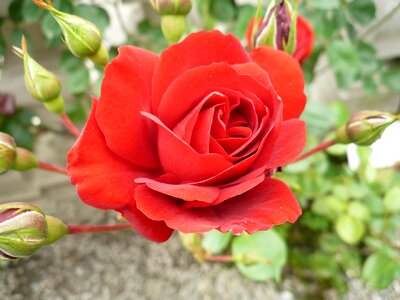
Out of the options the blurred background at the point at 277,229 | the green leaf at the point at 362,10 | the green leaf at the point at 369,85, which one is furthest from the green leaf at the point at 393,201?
the green leaf at the point at 362,10

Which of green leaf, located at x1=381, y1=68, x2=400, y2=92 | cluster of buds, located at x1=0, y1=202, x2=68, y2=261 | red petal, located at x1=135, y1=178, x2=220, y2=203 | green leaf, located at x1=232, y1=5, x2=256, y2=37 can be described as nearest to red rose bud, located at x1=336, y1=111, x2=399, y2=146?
red petal, located at x1=135, y1=178, x2=220, y2=203

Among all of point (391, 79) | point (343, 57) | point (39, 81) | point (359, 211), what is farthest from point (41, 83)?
point (391, 79)

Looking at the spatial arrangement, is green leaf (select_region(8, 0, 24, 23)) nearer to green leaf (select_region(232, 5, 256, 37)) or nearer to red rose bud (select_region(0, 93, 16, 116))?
red rose bud (select_region(0, 93, 16, 116))

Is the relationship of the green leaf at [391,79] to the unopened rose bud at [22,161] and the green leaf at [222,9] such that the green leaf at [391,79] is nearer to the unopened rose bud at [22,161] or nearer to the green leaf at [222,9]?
the green leaf at [222,9]

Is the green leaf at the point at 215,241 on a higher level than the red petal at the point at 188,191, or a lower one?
lower

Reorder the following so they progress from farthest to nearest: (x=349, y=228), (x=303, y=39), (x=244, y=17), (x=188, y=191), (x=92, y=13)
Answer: (x=349, y=228)
(x=244, y=17)
(x=92, y=13)
(x=303, y=39)
(x=188, y=191)

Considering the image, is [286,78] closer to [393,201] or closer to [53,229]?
[53,229]
